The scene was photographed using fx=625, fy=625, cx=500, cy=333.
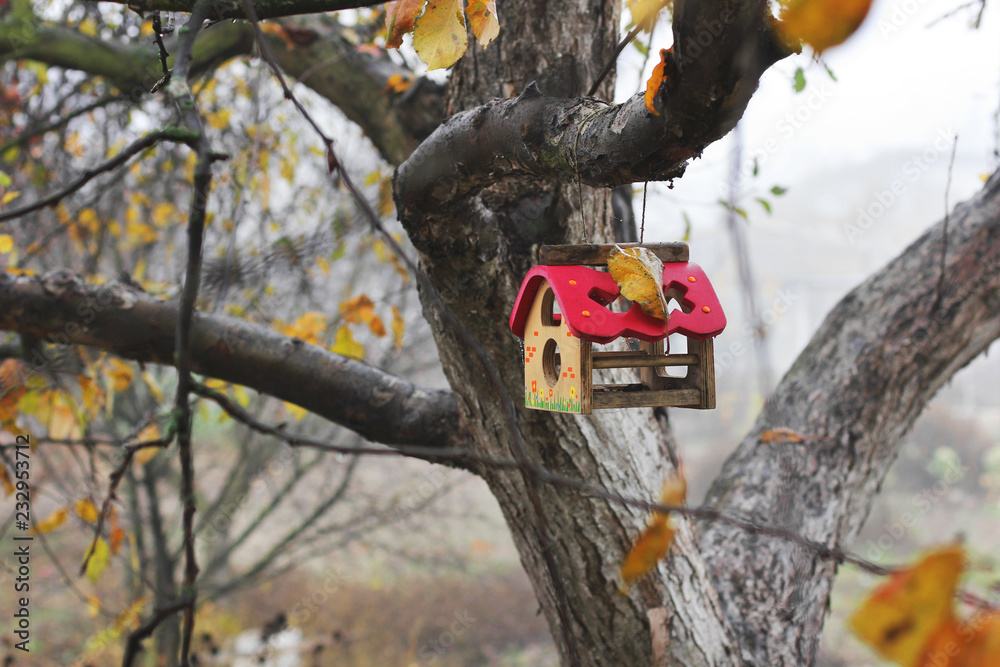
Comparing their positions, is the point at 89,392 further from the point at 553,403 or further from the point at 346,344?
the point at 553,403

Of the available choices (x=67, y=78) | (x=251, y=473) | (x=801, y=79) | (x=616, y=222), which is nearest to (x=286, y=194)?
(x=67, y=78)

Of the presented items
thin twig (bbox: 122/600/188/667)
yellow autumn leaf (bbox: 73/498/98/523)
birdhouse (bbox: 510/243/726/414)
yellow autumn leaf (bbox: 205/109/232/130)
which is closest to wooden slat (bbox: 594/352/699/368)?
birdhouse (bbox: 510/243/726/414)

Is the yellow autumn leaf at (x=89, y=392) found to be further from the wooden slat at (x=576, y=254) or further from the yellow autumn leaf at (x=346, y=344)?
the wooden slat at (x=576, y=254)

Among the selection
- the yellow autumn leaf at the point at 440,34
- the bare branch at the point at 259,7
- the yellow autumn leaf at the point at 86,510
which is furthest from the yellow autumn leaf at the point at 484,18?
the yellow autumn leaf at the point at 86,510

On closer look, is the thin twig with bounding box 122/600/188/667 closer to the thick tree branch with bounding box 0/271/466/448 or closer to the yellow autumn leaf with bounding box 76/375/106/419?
the thick tree branch with bounding box 0/271/466/448

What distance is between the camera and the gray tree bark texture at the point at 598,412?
38.9 inches

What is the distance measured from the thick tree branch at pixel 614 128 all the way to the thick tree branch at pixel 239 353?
613 millimetres

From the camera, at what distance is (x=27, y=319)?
1.55 metres

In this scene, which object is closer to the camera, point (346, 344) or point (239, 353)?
point (239, 353)

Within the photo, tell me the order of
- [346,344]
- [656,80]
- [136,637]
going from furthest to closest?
1. [346,344]
2. [656,80]
3. [136,637]

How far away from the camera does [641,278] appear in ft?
2.89

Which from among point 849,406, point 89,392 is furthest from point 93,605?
point 849,406

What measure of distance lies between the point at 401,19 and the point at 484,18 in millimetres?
116

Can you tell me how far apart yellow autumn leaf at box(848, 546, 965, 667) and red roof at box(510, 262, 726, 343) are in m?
0.57
